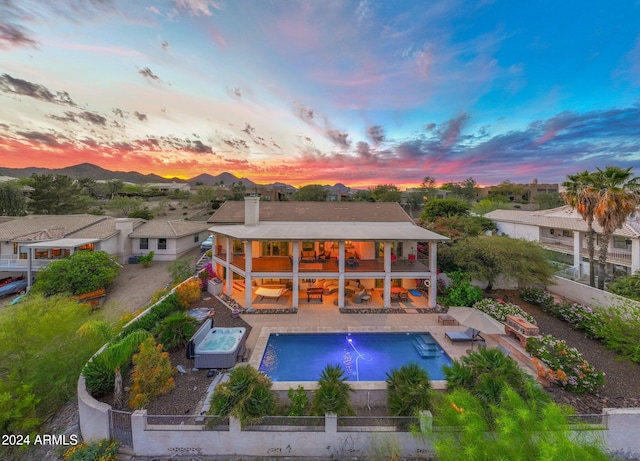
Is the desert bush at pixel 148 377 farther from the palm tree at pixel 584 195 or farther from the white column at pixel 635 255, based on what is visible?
the white column at pixel 635 255

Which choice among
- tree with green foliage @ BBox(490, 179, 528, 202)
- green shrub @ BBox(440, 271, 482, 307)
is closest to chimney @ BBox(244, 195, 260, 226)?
green shrub @ BBox(440, 271, 482, 307)

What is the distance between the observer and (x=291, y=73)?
86.5ft

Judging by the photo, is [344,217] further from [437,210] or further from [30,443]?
[30,443]

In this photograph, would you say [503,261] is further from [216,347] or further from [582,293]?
[216,347]

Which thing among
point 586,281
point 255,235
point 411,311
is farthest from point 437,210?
point 255,235

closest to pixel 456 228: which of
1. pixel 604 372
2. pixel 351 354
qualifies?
pixel 604 372

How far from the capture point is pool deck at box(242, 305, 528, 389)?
40.3ft

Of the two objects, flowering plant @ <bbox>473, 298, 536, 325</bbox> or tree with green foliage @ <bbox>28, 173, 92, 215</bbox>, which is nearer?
flowering plant @ <bbox>473, 298, 536, 325</bbox>

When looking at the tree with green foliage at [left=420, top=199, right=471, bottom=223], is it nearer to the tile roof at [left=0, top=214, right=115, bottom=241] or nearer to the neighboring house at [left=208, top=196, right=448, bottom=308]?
the neighboring house at [left=208, top=196, right=448, bottom=308]

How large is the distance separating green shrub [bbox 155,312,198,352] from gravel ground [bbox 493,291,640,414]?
50.1 ft

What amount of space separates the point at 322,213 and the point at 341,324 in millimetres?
12991

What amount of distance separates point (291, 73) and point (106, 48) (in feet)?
55.1

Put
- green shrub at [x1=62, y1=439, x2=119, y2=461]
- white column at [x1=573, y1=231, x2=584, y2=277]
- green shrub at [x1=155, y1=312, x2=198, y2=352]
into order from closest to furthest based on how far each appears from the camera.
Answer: green shrub at [x1=62, y1=439, x2=119, y2=461] → green shrub at [x1=155, y1=312, x2=198, y2=352] → white column at [x1=573, y1=231, x2=584, y2=277]

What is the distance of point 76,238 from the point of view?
24812 millimetres
